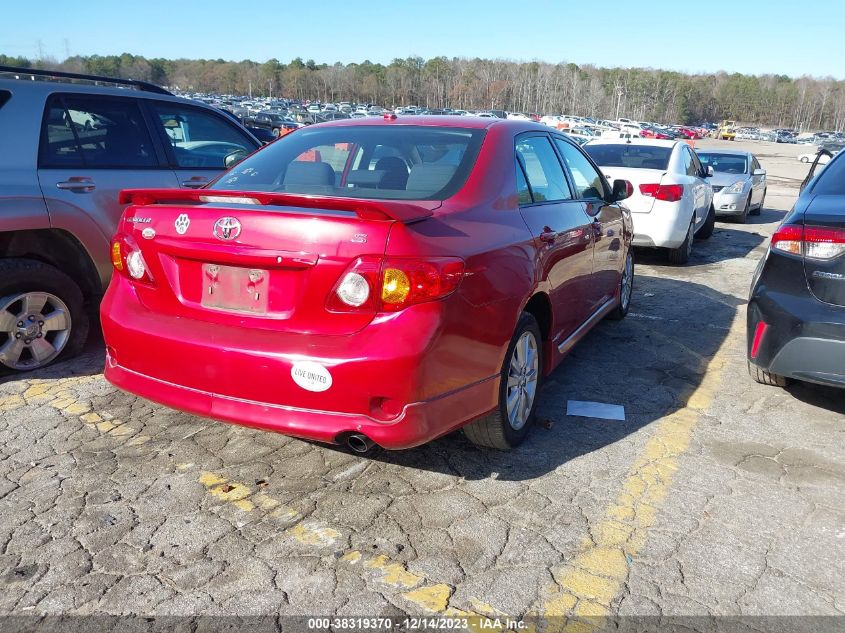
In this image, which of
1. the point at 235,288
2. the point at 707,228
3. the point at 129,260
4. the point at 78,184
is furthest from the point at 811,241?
the point at 707,228

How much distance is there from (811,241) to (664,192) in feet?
16.0

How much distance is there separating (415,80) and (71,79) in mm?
172395

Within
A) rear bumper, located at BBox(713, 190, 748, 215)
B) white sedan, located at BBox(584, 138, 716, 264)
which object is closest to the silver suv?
white sedan, located at BBox(584, 138, 716, 264)

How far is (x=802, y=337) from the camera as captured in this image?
3.82 meters

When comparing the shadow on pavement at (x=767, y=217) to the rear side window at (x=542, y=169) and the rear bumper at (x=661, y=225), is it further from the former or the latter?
the rear side window at (x=542, y=169)

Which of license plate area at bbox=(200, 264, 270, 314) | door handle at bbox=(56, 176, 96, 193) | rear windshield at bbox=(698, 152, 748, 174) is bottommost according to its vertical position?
rear windshield at bbox=(698, 152, 748, 174)

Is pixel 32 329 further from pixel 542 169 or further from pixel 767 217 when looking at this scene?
pixel 767 217

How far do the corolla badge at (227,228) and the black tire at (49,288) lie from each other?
2109mm

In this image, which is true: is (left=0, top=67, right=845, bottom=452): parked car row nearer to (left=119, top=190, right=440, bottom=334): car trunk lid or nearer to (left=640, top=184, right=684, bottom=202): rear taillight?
(left=119, top=190, right=440, bottom=334): car trunk lid

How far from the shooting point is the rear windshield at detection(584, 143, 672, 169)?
9250 millimetres

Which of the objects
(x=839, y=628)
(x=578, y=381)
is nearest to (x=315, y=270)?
(x=839, y=628)

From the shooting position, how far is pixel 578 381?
15.6ft

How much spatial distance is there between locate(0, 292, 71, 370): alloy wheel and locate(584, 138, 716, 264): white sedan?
20.0 feet

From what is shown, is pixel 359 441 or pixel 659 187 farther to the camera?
Answer: pixel 659 187
